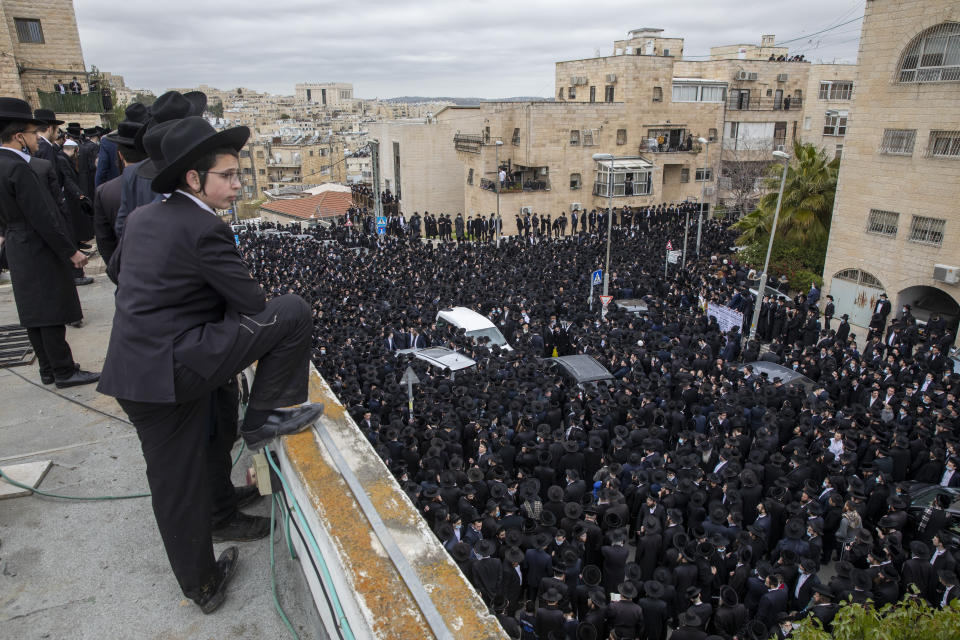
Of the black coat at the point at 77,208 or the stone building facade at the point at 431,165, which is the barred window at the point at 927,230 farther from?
the stone building facade at the point at 431,165

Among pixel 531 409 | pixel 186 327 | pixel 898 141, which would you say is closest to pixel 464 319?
pixel 531 409

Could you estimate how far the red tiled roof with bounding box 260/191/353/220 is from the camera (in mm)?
40906

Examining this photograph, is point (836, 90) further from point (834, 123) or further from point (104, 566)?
point (104, 566)

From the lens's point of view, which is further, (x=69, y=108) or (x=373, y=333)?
(x=69, y=108)

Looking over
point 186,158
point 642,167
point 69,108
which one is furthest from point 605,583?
point 642,167

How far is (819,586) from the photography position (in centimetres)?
634

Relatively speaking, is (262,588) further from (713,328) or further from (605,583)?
(713,328)

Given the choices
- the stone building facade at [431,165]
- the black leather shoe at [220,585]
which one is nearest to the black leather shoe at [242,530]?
the black leather shoe at [220,585]

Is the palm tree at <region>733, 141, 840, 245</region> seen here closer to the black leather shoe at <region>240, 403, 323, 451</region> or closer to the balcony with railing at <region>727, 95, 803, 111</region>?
the balcony with railing at <region>727, 95, 803, 111</region>

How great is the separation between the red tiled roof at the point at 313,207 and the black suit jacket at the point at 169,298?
37.7m

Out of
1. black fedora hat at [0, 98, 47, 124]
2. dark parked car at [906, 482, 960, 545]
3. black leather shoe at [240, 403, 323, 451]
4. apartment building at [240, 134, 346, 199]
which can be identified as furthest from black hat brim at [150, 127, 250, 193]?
apartment building at [240, 134, 346, 199]

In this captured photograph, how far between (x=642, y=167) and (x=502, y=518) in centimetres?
3068

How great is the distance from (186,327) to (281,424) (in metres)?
0.72

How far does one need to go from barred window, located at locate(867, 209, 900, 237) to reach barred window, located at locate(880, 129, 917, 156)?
70.6 inches
